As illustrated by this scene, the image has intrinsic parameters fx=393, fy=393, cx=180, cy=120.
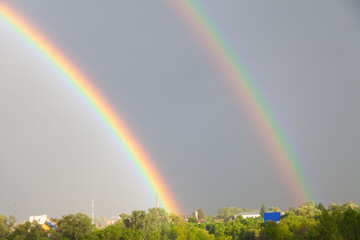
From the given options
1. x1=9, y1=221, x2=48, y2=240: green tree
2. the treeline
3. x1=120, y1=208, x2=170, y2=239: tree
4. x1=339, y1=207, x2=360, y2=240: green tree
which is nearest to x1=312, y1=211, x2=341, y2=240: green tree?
the treeline

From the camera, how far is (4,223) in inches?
2963

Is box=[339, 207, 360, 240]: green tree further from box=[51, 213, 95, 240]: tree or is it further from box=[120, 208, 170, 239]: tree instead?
box=[51, 213, 95, 240]: tree

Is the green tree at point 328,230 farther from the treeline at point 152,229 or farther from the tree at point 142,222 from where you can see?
the tree at point 142,222

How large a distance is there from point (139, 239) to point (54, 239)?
13749mm

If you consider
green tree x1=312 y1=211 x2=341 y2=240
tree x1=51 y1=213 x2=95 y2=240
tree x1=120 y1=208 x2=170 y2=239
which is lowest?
green tree x1=312 y1=211 x2=341 y2=240

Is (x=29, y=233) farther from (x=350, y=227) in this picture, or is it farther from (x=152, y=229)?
(x=350, y=227)

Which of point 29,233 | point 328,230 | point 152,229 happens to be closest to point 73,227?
point 29,233

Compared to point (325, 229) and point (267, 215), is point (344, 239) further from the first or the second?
point (267, 215)

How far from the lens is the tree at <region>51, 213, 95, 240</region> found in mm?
63188

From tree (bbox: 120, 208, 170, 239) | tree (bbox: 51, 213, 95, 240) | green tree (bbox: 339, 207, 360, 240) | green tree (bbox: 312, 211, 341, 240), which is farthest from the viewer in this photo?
tree (bbox: 120, 208, 170, 239)

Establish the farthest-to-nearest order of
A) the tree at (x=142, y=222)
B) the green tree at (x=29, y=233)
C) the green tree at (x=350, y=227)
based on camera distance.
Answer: the tree at (x=142, y=222), the green tree at (x=29, y=233), the green tree at (x=350, y=227)

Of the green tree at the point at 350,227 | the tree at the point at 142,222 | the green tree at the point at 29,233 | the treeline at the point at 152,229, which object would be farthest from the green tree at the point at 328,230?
the green tree at the point at 29,233

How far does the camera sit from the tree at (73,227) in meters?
63.2

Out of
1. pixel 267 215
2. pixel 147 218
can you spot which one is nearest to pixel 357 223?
pixel 147 218
